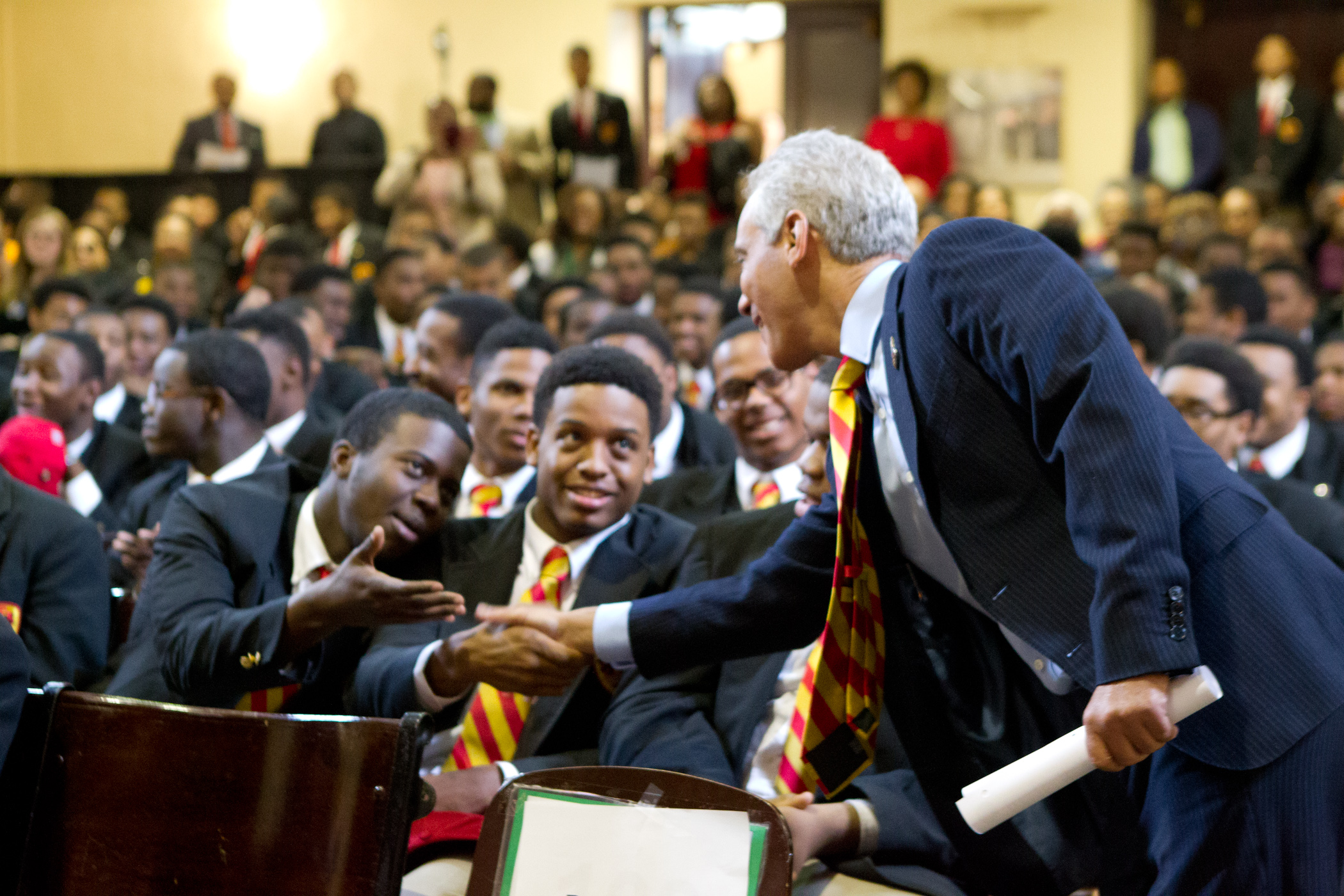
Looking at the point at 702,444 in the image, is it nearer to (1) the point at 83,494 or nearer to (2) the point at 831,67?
(1) the point at 83,494

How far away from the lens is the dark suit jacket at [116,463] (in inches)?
188

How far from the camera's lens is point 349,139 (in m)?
12.1

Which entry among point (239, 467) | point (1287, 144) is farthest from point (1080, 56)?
point (239, 467)

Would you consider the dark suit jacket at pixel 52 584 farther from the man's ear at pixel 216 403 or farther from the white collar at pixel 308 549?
the man's ear at pixel 216 403

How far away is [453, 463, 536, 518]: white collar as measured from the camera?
3674mm

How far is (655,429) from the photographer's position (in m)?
3.39

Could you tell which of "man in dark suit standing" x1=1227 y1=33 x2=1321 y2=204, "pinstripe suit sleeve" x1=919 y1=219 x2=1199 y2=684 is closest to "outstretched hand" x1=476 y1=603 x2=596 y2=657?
"pinstripe suit sleeve" x1=919 y1=219 x2=1199 y2=684

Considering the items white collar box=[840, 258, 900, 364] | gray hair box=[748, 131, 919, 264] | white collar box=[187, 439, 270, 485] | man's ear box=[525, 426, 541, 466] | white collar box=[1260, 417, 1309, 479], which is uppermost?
gray hair box=[748, 131, 919, 264]

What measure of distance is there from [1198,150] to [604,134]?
4.57 m

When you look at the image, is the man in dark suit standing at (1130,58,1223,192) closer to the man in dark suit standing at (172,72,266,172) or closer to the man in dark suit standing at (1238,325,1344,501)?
the man in dark suit standing at (1238,325,1344,501)

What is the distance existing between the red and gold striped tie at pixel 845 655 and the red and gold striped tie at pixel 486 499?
5.11 ft

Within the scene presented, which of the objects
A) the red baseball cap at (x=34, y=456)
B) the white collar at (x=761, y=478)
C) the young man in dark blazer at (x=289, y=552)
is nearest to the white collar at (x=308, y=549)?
the young man in dark blazer at (x=289, y=552)

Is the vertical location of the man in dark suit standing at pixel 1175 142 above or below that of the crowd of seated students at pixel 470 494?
above

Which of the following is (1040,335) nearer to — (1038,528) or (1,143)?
(1038,528)
